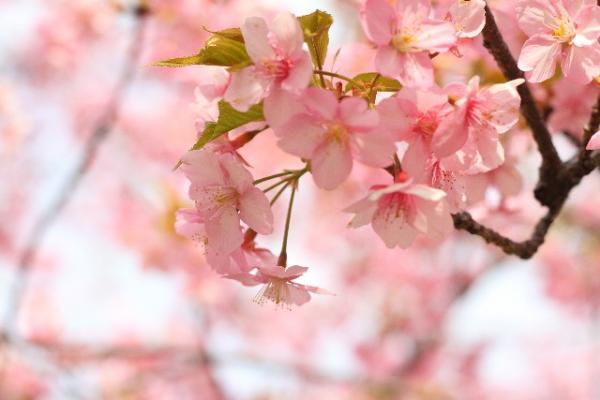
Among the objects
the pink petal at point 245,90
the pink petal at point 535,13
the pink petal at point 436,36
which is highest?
the pink petal at point 245,90

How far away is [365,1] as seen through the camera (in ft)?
3.05

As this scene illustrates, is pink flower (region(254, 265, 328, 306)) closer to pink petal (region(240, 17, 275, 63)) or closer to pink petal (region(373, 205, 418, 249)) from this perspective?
pink petal (region(373, 205, 418, 249))

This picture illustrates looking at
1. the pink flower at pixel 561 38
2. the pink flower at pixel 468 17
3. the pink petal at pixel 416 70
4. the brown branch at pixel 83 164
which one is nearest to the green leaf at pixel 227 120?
the pink petal at pixel 416 70

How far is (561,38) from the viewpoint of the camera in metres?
1.04

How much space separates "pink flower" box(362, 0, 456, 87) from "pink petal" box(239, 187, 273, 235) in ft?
0.84

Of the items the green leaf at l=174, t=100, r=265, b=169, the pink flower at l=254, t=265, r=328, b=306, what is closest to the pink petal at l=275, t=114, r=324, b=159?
the green leaf at l=174, t=100, r=265, b=169

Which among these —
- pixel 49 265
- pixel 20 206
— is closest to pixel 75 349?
pixel 20 206

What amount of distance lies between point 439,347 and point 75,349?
4.66 metres

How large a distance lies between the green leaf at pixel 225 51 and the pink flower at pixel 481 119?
0.29m

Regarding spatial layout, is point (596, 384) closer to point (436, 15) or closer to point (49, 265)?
point (49, 265)

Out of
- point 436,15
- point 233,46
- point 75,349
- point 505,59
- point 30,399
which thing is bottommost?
point 505,59

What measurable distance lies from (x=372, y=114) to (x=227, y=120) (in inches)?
9.2

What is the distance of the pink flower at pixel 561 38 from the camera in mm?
1015

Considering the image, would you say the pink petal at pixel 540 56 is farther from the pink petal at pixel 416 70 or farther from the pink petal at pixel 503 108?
the pink petal at pixel 416 70
